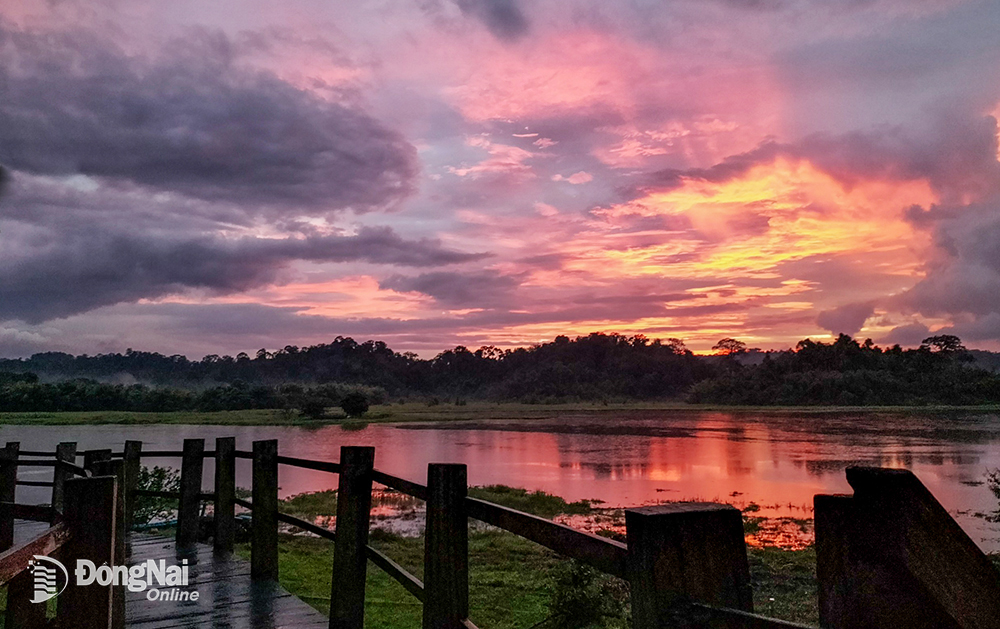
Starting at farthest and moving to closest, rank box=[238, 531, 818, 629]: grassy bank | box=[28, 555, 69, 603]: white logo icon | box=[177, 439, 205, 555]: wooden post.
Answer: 1. box=[238, 531, 818, 629]: grassy bank
2. box=[177, 439, 205, 555]: wooden post
3. box=[28, 555, 69, 603]: white logo icon

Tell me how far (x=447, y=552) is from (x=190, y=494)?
16.5 ft

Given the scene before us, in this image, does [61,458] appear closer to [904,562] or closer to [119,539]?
[119,539]

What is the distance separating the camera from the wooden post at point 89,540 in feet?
8.99

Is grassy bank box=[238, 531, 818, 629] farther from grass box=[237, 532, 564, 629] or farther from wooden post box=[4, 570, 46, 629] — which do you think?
wooden post box=[4, 570, 46, 629]

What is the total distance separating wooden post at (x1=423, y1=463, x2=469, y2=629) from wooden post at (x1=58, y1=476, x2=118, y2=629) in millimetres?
1424

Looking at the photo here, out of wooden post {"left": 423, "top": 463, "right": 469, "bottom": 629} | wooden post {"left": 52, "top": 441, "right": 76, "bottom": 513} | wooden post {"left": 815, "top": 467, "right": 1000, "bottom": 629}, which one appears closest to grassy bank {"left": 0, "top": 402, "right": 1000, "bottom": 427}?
wooden post {"left": 52, "top": 441, "right": 76, "bottom": 513}

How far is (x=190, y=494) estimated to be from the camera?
24.7ft

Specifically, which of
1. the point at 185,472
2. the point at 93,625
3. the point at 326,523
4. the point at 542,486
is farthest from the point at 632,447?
the point at 93,625

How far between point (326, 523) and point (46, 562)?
59.9ft

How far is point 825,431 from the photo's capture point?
60.2 meters

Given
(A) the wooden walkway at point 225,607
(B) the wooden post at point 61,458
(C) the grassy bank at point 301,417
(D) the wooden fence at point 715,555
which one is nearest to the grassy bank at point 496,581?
(A) the wooden walkway at point 225,607

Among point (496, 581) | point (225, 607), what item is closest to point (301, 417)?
point (496, 581)

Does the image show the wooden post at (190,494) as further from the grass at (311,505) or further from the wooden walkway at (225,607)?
the grass at (311,505)

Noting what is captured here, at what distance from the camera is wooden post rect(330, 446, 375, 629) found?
476cm
